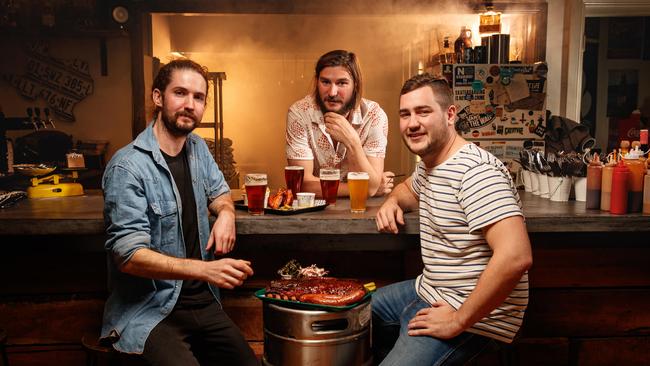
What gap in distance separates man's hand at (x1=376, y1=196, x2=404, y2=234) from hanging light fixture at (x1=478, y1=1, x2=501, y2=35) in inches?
116

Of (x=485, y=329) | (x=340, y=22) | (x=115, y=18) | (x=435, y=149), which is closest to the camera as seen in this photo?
(x=485, y=329)

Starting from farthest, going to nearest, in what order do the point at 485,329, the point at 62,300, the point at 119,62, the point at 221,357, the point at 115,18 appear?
1. the point at 119,62
2. the point at 115,18
3. the point at 62,300
4. the point at 221,357
5. the point at 485,329

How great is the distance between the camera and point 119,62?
573cm

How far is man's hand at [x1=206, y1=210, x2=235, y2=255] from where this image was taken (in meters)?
2.08

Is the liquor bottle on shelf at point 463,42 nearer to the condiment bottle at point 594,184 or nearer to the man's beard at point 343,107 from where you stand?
the man's beard at point 343,107

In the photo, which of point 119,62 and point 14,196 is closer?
point 14,196

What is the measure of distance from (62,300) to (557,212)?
2.17 meters

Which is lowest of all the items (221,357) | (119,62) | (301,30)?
(221,357)

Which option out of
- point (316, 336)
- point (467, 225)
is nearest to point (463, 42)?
point (467, 225)

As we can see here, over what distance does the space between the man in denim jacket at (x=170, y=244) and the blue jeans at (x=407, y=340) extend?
1.68 feet

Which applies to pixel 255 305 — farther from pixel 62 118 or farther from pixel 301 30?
pixel 301 30

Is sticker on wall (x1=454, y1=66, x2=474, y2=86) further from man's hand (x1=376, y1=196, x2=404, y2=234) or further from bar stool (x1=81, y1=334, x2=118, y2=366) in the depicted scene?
bar stool (x1=81, y1=334, x2=118, y2=366)

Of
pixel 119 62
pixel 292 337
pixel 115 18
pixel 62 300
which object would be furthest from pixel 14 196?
pixel 119 62

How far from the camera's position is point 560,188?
8.31 feet
